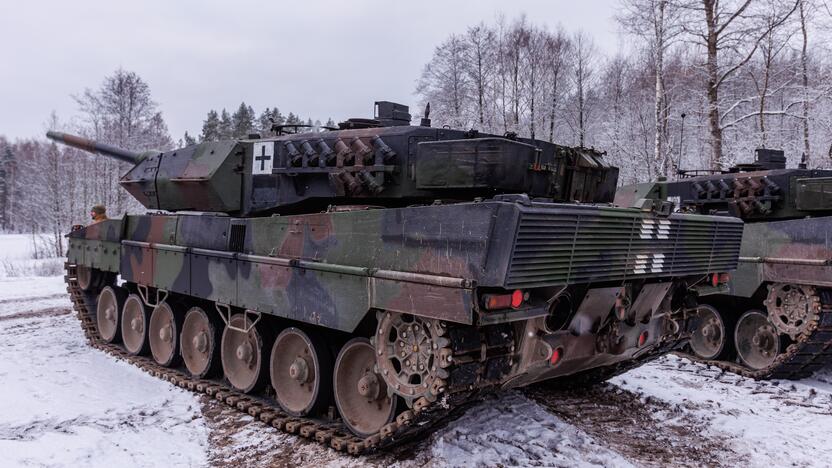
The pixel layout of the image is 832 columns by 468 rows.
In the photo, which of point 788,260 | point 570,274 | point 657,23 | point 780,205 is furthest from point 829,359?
point 657,23

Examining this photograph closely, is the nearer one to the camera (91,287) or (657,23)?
(91,287)

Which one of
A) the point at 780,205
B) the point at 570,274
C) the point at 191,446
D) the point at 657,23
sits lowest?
the point at 191,446

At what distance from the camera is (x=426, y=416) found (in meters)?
5.20

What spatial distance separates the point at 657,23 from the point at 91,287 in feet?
49.4

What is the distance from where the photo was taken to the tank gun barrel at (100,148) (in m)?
9.96

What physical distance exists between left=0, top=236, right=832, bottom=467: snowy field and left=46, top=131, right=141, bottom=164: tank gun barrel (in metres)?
3.03

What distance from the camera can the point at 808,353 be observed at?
8859mm

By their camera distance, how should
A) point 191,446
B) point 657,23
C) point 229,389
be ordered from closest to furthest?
point 191,446 → point 229,389 → point 657,23

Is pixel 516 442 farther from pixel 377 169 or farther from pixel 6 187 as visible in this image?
pixel 6 187

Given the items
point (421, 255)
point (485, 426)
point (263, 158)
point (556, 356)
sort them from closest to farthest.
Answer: point (421, 255), point (556, 356), point (485, 426), point (263, 158)

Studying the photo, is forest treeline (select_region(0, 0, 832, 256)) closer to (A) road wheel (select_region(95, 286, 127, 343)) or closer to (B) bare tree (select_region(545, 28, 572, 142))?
(B) bare tree (select_region(545, 28, 572, 142))

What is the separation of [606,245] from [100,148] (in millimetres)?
8396

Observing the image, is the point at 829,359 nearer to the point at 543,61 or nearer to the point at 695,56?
the point at 695,56

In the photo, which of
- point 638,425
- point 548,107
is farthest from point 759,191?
point 548,107
